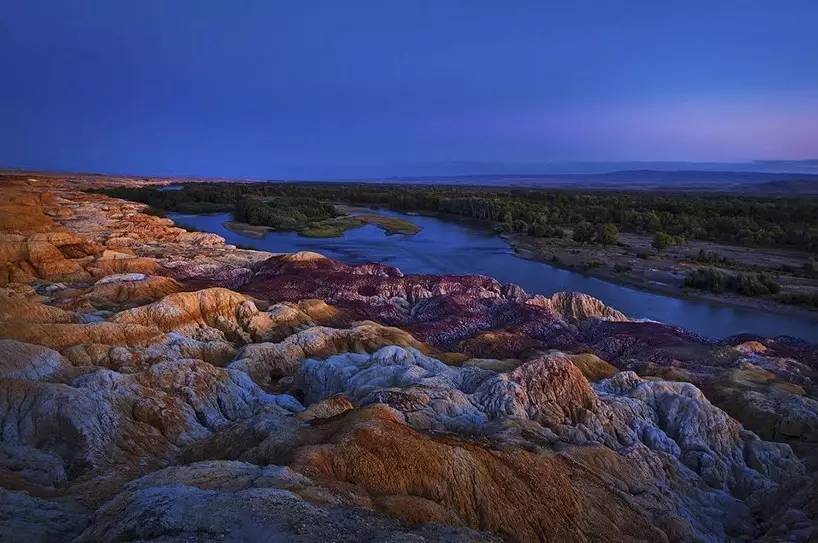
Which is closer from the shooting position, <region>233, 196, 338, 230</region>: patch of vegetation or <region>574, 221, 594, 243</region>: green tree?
<region>574, 221, 594, 243</region>: green tree

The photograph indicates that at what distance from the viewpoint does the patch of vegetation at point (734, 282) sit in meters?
41.8

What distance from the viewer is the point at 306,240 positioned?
68062mm

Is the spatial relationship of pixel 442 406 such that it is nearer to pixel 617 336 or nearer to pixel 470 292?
pixel 617 336

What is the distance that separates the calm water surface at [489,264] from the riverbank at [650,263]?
1.08 meters

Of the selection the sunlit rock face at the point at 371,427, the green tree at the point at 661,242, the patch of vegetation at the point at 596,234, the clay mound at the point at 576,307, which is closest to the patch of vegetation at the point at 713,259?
the green tree at the point at 661,242

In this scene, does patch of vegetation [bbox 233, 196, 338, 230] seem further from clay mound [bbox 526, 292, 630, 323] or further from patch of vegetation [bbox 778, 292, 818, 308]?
patch of vegetation [bbox 778, 292, 818, 308]

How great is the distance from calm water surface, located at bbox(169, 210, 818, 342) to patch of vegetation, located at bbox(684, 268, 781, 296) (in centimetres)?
280

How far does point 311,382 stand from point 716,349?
17165 mm

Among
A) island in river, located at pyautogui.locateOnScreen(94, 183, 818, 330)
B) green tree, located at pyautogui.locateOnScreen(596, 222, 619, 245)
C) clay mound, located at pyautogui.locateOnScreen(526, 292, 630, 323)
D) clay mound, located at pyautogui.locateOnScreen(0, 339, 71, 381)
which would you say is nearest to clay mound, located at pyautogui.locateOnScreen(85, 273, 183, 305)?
clay mound, located at pyautogui.locateOnScreen(0, 339, 71, 381)

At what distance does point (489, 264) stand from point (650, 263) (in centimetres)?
1319

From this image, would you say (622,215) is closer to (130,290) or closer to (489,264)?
(489,264)

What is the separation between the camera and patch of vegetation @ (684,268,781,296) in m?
41.8

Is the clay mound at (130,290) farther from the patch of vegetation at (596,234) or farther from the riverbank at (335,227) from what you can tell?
the patch of vegetation at (596,234)

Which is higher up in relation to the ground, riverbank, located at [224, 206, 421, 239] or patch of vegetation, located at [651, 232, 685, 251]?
riverbank, located at [224, 206, 421, 239]
